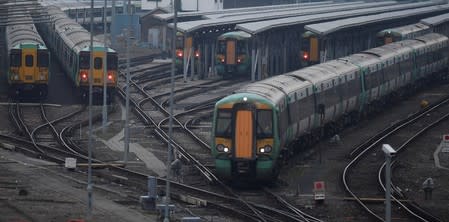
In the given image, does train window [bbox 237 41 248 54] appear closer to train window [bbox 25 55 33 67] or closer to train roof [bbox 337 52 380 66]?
train roof [bbox 337 52 380 66]

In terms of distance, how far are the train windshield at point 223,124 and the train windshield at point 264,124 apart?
0.79 metres

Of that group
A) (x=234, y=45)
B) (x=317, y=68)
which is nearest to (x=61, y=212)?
(x=317, y=68)

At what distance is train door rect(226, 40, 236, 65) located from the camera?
71000 millimetres

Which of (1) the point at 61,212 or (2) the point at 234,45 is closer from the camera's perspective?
(1) the point at 61,212

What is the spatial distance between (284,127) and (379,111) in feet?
68.5

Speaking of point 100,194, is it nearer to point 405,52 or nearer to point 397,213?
point 397,213

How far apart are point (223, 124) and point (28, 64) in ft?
83.0

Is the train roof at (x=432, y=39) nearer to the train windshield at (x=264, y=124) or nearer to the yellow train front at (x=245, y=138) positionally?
the train windshield at (x=264, y=124)

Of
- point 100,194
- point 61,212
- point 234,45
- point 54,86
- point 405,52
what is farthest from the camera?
point 234,45

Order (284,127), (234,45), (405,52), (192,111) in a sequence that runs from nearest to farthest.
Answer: (284,127) < (192,111) < (405,52) < (234,45)

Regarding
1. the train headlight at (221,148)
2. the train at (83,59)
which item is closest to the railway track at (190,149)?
the train headlight at (221,148)

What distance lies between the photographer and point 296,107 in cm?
3734

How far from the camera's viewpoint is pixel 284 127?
115 ft

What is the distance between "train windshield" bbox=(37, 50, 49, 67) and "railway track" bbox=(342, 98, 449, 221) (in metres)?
16.9
